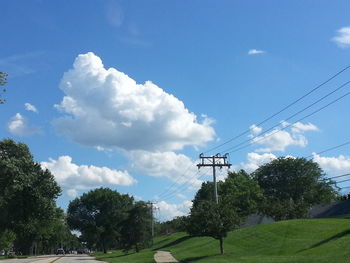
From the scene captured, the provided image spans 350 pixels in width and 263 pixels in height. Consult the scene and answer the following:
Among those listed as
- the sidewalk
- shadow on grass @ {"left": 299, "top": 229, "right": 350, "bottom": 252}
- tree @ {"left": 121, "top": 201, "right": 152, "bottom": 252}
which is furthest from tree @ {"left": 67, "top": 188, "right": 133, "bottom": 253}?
shadow on grass @ {"left": 299, "top": 229, "right": 350, "bottom": 252}

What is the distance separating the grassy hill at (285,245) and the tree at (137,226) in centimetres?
1075

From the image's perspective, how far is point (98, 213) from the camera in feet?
368

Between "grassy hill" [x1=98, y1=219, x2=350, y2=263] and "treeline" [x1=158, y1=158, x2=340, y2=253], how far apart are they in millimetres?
2878

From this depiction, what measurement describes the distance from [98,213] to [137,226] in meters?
53.1

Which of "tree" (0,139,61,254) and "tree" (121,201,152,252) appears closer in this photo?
"tree" (0,139,61,254)

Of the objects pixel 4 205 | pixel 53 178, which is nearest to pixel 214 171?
pixel 53 178

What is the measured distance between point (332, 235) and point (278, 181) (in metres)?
81.3

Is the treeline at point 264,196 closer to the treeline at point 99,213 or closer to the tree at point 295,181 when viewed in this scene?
the tree at point 295,181

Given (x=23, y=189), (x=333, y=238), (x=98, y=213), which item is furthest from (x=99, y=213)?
(x=333, y=238)

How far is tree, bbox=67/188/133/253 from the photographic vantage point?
362 feet

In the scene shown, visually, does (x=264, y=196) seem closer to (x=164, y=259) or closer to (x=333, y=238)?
(x=164, y=259)

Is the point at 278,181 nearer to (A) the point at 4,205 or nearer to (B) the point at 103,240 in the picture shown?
(B) the point at 103,240

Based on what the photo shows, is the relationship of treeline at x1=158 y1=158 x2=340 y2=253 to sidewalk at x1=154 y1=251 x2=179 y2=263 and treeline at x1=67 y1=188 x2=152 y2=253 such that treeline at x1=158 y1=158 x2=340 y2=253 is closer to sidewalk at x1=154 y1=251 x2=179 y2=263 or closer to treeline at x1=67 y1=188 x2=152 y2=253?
sidewalk at x1=154 y1=251 x2=179 y2=263

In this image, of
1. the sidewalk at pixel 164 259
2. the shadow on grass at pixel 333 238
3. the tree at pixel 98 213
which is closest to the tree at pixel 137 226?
the sidewalk at pixel 164 259
